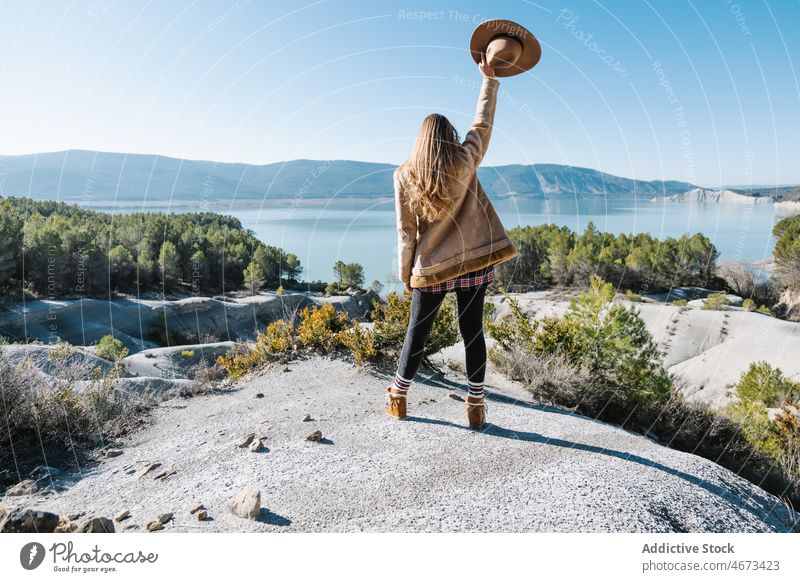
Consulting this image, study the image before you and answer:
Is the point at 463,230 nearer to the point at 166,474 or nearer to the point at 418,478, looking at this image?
the point at 418,478

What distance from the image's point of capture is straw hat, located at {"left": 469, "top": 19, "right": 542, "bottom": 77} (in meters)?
3.17

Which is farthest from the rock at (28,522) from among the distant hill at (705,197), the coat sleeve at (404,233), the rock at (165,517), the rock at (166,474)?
the distant hill at (705,197)

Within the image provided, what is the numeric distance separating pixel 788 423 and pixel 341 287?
20.0 metres

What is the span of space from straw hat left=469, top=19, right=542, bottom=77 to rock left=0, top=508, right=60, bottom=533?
12.0ft

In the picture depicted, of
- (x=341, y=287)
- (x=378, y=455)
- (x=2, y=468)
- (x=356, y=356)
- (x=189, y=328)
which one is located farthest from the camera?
(x=189, y=328)

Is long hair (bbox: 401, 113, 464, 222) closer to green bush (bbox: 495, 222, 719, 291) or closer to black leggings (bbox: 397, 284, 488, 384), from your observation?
black leggings (bbox: 397, 284, 488, 384)

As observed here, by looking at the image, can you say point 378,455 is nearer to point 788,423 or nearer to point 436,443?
point 436,443

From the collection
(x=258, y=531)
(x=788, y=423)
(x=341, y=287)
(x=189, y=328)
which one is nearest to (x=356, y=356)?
(x=258, y=531)

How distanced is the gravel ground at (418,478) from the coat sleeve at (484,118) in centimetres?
197

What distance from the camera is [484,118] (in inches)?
130

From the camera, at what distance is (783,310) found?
23781mm

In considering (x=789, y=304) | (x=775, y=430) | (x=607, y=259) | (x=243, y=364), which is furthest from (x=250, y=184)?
(x=789, y=304)

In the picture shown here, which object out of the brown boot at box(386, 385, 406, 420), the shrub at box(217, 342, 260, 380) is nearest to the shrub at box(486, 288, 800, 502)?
the brown boot at box(386, 385, 406, 420)

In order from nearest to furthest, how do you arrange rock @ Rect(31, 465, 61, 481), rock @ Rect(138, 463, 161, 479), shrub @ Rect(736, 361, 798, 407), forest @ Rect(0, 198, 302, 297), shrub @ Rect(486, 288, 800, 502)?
rock @ Rect(138, 463, 161, 479) → rock @ Rect(31, 465, 61, 481) → shrub @ Rect(486, 288, 800, 502) → shrub @ Rect(736, 361, 798, 407) → forest @ Rect(0, 198, 302, 297)
